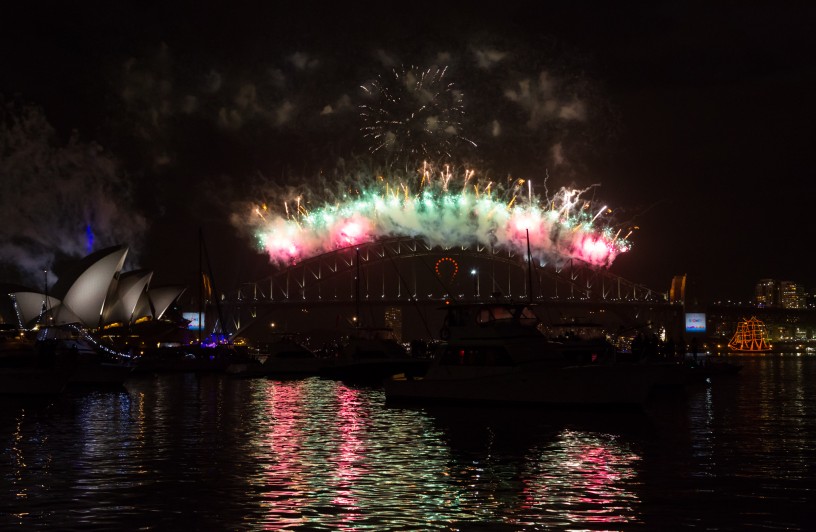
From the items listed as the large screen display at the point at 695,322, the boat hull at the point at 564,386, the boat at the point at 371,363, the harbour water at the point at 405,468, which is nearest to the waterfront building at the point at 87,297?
the boat at the point at 371,363

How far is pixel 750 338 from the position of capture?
170875 millimetres

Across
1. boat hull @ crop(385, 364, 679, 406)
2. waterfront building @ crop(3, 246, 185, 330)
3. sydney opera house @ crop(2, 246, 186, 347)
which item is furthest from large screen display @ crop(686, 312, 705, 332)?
boat hull @ crop(385, 364, 679, 406)

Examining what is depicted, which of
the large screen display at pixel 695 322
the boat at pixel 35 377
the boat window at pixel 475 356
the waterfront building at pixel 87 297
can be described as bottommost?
the boat at pixel 35 377

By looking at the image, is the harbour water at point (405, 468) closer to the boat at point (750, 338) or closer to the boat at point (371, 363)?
the boat at point (371, 363)

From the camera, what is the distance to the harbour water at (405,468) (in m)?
17.4

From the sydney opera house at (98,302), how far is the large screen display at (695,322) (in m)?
88.6

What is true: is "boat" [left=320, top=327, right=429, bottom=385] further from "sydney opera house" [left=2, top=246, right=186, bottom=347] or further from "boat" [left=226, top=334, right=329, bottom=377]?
"sydney opera house" [left=2, top=246, right=186, bottom=347]

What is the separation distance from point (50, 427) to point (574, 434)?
52.1 feet

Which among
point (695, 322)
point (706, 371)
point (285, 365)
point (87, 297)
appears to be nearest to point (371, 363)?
point (285, 365)

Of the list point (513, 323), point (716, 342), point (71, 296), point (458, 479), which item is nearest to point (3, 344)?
point (513, 323)

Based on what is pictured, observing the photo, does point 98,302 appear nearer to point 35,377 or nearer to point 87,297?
point 87,297

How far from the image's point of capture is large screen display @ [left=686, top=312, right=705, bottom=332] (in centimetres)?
16812

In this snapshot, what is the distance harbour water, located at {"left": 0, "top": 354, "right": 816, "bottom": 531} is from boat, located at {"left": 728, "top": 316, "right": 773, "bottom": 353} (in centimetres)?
13632

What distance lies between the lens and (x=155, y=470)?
2277 cm
